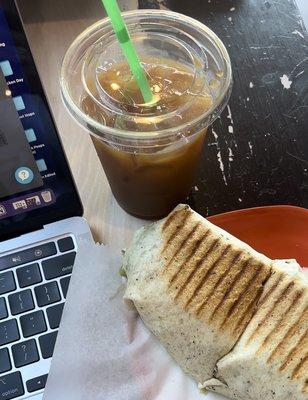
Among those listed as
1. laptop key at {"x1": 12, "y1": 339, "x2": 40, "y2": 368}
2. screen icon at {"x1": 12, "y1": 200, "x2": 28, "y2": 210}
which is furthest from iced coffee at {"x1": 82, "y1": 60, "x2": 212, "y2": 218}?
laptop key at {"x1": 12, "y1": 339, "x2": 40, "y2": 368}

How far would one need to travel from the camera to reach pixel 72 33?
0.94 meters

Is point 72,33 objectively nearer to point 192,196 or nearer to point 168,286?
point 192,196

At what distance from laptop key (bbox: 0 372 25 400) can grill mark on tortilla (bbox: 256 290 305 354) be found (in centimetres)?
25

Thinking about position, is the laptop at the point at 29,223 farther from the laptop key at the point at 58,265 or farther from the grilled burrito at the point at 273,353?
the grilled burrito at the point at 273,353

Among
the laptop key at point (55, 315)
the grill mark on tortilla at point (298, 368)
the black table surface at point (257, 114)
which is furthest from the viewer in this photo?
the black table surface at point (257, 114)

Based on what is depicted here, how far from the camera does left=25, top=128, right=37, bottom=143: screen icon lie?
2.16 ft

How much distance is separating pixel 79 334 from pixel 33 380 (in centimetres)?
7

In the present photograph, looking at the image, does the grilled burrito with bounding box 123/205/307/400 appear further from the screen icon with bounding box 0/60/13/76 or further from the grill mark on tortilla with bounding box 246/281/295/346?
the screen icon with bounding box 0/60/13/76

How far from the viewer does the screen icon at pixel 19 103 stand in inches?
24.8

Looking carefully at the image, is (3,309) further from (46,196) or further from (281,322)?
(281,322)

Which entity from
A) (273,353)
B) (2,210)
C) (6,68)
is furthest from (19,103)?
(273,353)

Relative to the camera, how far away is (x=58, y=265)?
70cm

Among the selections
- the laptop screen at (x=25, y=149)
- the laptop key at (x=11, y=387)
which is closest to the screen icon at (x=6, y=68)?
the laptop screen at (x=25, y=149)

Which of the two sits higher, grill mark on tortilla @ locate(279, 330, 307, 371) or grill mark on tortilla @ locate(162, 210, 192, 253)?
grill mark on tortilla @ locate(162, 210, 192, 253)
